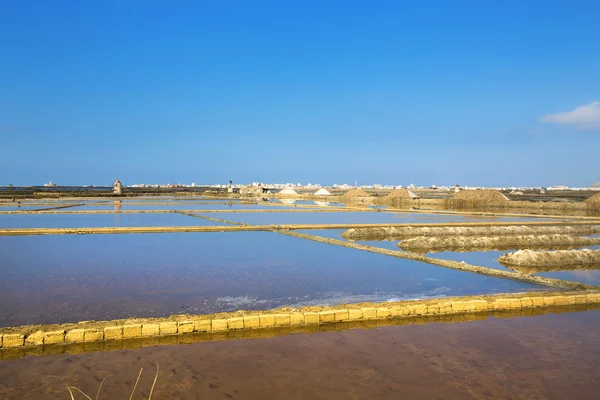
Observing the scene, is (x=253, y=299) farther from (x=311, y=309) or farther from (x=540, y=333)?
(x=540, y=333)

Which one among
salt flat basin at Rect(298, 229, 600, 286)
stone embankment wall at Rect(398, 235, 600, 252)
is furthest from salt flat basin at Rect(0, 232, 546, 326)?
stone embankment wall at Rect(398, 235, 600, 252)

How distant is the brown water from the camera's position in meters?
3.85

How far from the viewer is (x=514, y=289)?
7.51 meters

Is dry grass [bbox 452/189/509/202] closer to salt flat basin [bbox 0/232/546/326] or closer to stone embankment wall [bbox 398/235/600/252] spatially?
stone embankment wall [bbox 398/235/600/252]

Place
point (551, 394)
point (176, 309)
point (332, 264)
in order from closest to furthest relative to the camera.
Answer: point (551, 394) < point (176, 309) < point (332, 264)

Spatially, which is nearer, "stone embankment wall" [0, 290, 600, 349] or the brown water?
the brown water

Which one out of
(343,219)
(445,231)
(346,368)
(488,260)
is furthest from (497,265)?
(343,219)

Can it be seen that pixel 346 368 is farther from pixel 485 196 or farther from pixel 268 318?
pixel 485 196

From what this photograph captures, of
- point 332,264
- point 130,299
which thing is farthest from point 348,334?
point 332,264

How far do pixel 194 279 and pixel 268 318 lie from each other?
2.93 metres

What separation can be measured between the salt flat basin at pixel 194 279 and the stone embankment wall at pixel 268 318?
630mm

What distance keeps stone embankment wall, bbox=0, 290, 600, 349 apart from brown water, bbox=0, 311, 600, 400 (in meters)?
0.30

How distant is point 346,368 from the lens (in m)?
4.35

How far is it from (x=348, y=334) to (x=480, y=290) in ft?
10.4
